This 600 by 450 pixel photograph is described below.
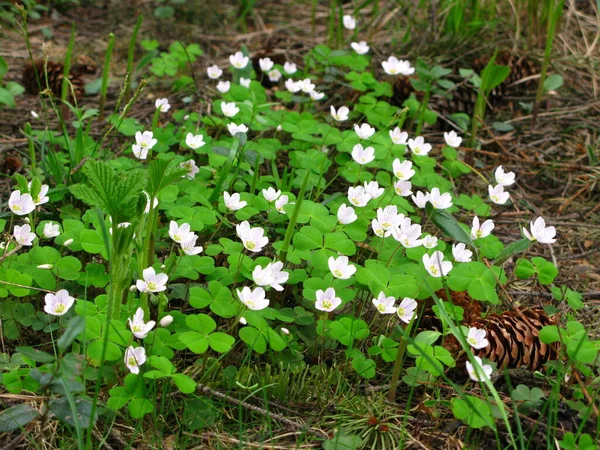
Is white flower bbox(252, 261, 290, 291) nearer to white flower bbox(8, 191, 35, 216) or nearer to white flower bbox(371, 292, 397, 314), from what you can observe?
white flower bbox(371, 292, 397, 314)

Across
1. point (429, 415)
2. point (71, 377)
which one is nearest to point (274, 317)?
point (429, 415)

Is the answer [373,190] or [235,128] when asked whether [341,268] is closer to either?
[373,190]

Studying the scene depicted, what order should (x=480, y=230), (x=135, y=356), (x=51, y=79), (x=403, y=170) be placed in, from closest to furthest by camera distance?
(x=135, y=356)
(x=480, y=230)
(x=403, y=170)
(x=51, y=79)

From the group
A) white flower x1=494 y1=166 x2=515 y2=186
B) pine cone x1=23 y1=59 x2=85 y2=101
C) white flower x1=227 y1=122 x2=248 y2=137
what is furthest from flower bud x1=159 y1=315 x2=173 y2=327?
pine cone x1=23 y1=59 x2=85 y2=101

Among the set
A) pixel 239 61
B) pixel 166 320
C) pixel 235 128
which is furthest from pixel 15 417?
pixel 239 61

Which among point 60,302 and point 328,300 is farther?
point 328,300

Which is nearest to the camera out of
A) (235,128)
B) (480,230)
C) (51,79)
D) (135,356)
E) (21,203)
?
(135,356)
